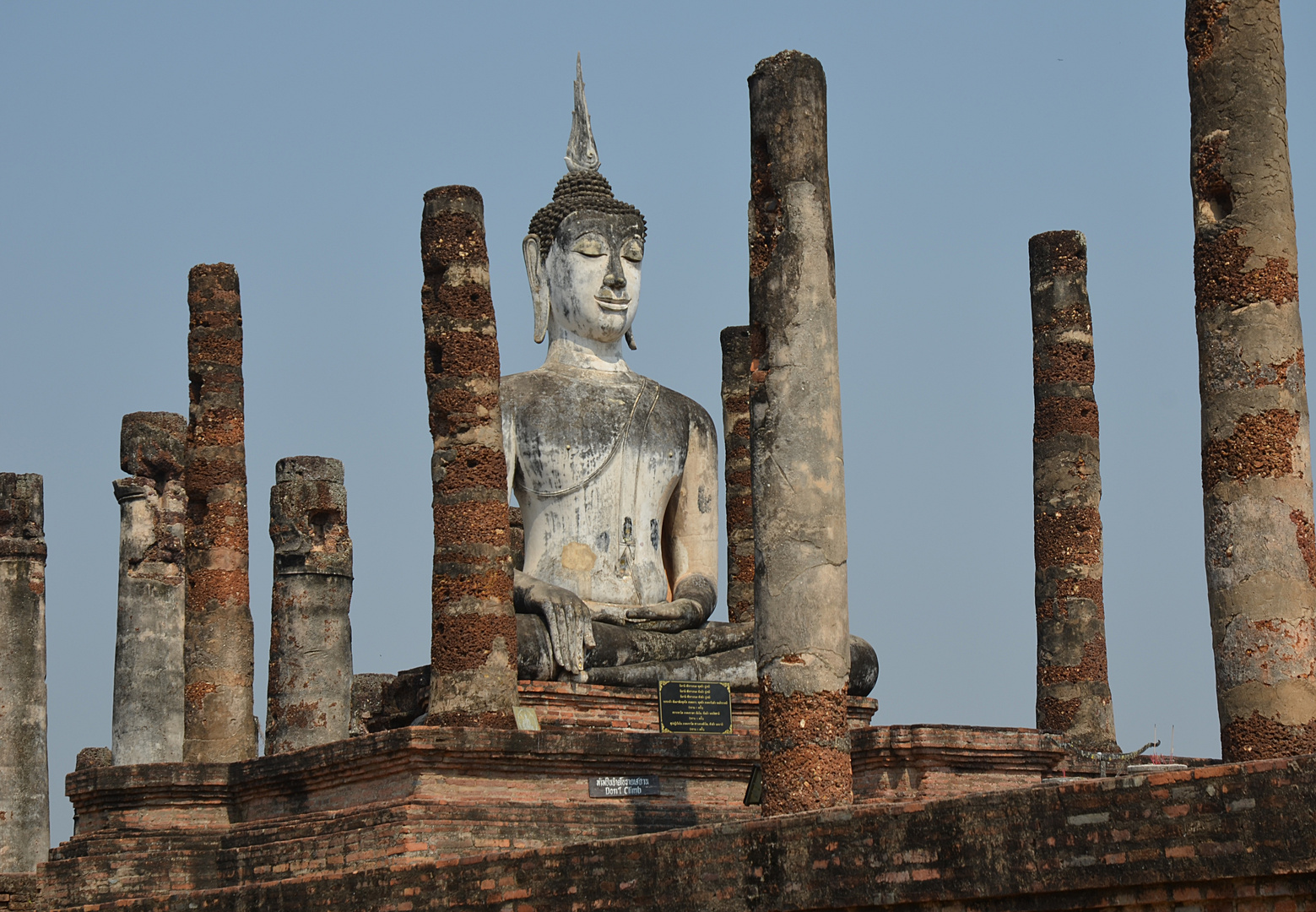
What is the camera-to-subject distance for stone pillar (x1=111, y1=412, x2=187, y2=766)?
21.4m

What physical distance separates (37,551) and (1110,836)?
585 inches

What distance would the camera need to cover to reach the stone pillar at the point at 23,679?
2008 cm

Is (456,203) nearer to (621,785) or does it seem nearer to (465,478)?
(465,478)

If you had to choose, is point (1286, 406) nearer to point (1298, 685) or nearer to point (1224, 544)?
point (1224, 544)

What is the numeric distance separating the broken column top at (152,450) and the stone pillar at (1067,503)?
A: 951 cm

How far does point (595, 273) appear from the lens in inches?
656

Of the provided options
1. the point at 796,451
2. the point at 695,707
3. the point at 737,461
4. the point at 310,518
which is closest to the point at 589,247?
the point at 737,461

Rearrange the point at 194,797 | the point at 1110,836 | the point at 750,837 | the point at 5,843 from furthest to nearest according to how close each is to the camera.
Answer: the point at 5,843, the point at 194,797, the point at 750,837, the point at 1110,836

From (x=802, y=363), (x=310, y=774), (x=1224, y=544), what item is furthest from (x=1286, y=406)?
(x=310, y=774)

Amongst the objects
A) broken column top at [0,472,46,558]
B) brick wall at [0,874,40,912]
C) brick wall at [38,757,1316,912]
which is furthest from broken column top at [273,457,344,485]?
brick wall at [38,757,1316,912]

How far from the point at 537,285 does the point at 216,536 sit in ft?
11.0

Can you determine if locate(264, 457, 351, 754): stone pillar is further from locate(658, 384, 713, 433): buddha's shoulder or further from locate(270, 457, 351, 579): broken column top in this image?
locate(658, 384, 713, 433): buddha's shoulder

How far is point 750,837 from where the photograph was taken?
9102 mm

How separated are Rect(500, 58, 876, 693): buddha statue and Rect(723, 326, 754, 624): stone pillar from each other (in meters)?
1.44
